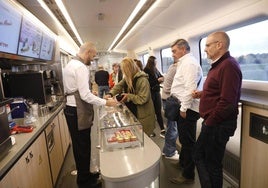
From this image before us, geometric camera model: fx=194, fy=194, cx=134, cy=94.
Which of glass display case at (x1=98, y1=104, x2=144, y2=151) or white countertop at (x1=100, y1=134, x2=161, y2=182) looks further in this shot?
glass display case at (x1=98, y1=104, x2=144, y2=151)

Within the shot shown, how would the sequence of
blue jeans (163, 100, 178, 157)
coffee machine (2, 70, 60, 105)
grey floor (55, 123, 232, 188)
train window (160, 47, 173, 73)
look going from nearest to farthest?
grey floor (55, 123, 232, 188) < coffee machine (2, 70, 60, 105) < blue jeans (163, 100, 178, 157) < train window (160, 47, 173, 73)

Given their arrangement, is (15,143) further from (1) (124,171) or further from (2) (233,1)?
(2) (233,1)

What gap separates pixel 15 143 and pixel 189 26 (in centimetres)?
302

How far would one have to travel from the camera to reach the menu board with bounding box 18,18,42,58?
2354 mm

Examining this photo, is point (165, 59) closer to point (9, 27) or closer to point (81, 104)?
point (81, 104)

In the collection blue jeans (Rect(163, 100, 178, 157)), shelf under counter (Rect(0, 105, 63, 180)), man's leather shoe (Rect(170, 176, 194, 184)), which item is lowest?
man's leather shoe (Rect(170, 176, 194, 184))

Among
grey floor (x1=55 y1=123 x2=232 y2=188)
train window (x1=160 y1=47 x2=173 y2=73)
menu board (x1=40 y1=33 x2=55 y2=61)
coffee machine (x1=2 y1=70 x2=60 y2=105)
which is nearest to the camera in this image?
grey floor (x1=55 y1=123 x2=232 y2=188)

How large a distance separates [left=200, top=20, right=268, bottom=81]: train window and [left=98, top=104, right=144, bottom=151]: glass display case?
168cm

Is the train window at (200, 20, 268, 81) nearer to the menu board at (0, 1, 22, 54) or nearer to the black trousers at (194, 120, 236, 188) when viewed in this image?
the black trousers at (194, 120, 236, 188)

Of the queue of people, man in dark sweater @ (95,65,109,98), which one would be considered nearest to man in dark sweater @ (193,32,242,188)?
the queue of people

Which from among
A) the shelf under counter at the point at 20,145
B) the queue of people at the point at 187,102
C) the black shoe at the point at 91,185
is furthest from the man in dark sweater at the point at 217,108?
the shelf under counter at the point at 20,145

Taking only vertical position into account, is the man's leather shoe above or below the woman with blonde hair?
below

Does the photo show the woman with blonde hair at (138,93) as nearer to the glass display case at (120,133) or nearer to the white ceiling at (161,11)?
the glass display case at (120,133)

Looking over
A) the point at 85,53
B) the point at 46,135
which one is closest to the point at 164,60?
the point at 85,53
